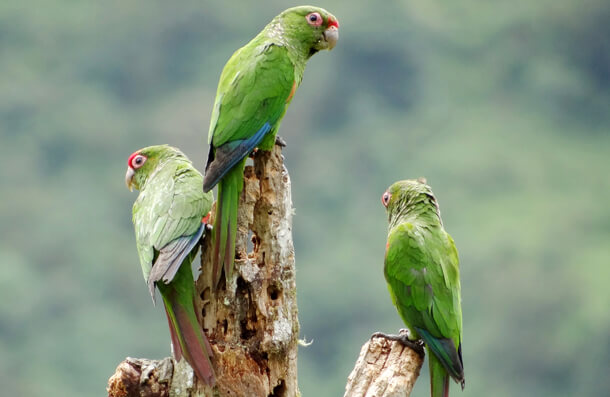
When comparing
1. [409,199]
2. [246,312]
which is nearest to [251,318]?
[246,312]

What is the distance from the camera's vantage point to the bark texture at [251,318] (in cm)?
308

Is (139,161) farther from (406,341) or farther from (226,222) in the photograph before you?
(406,341)

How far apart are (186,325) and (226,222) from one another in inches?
16.6

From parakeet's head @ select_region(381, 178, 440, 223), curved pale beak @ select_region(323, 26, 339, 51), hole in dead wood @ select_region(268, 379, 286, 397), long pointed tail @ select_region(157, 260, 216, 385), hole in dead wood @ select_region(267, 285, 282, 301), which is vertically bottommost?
hole in dead wood @ select_region(268, 379, 286, 397)

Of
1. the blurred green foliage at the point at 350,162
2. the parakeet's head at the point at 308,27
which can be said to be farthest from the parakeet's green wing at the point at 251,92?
the blurred green foliage at the point at 350,162

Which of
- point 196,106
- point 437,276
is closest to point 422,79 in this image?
point 196,106

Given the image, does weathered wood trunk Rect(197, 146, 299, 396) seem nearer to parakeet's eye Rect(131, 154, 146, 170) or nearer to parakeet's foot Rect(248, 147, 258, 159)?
parakeet's foot Rect(248, 147, 258, 159)

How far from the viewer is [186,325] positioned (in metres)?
3.04

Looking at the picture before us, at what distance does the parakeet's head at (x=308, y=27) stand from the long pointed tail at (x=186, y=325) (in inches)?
43.4

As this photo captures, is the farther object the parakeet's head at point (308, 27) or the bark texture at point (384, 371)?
the parakeet's head at point (308, 27)

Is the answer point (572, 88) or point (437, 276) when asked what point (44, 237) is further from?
point (437, 276)

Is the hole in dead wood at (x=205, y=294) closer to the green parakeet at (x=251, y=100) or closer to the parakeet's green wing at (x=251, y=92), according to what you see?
the green parakeet at (x=251, y=100)

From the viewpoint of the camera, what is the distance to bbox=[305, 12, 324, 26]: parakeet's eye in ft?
11.5

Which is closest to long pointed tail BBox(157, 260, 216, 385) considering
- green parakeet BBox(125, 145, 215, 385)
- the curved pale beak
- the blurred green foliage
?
green parakeet BBox(125, 145, 215, 385)
